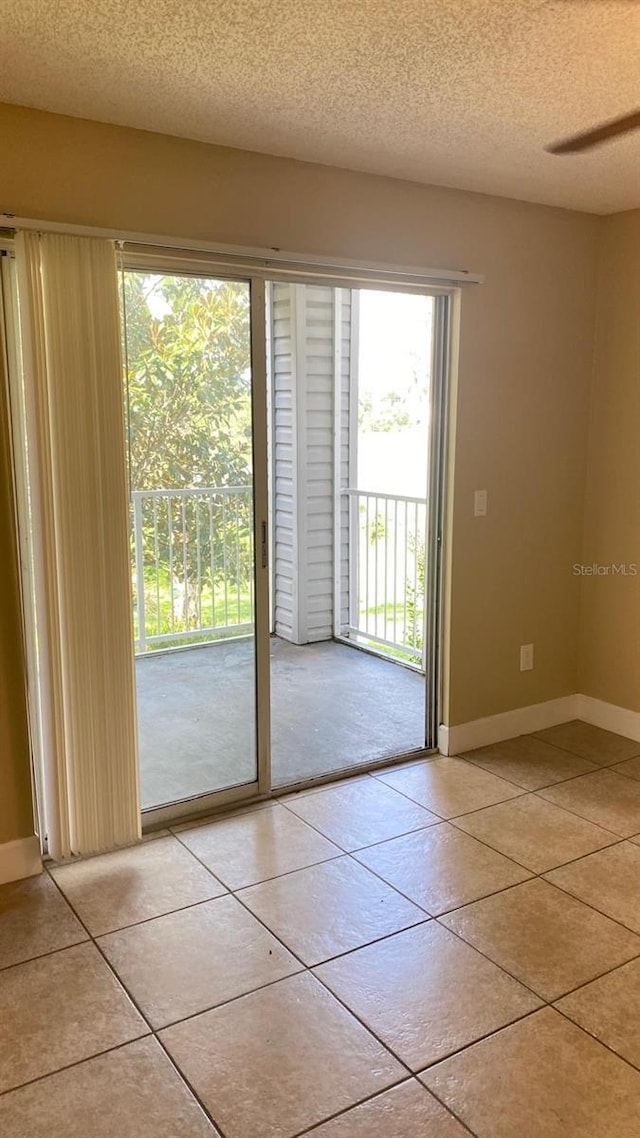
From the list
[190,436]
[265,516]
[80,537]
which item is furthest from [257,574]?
[80,537]

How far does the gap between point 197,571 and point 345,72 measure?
1.69 metres

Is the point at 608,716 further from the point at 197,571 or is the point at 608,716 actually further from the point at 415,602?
the point at 197,571

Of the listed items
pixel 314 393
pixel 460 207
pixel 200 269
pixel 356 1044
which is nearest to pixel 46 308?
pixel 200 269

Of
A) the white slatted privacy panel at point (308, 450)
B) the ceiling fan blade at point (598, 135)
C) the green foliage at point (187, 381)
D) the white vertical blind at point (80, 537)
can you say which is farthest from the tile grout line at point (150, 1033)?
the white slatted privacy panel at point (308, 450)

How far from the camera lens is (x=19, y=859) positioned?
8.95 feet

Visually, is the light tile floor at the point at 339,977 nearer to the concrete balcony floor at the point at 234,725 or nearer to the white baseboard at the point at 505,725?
the concrete balcony floor at the point at 234,725

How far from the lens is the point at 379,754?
374 cm

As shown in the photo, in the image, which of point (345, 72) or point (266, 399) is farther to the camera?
point (266, 399)

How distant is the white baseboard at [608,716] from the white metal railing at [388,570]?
1.08 m

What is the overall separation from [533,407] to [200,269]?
1669 mm

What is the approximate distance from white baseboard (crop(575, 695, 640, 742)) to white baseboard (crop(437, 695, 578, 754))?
0.09 ft

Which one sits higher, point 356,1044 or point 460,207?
point 460,207

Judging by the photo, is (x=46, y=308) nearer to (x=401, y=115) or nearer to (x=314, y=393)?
(x=401, y=115)

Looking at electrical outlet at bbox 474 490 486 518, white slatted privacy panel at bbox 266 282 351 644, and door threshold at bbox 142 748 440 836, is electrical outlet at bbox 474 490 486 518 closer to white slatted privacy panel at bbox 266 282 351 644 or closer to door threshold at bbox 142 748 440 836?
door threshold at bbox 142 748 440 836
